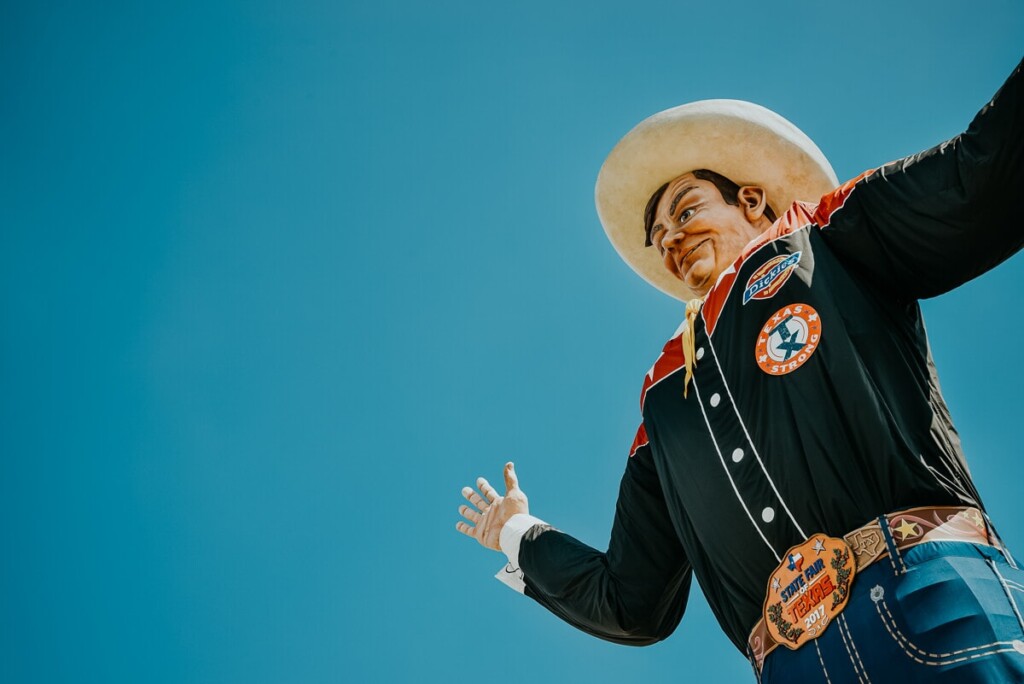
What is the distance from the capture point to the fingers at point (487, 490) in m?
6.32

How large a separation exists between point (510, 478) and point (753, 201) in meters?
2.03

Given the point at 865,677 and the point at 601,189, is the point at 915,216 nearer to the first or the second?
the point at 865,677

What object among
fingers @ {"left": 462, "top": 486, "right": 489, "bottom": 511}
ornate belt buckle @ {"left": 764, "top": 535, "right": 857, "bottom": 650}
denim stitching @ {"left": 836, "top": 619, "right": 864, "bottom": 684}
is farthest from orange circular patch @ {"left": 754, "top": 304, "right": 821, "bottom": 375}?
fingers @ {"left": 462, "top": 486, "right": 489, "bottom": 511}

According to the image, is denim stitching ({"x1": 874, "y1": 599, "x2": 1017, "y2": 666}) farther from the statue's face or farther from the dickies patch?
the statue's face

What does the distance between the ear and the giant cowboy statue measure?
186mm

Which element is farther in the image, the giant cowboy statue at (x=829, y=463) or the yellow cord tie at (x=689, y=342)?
the yellow cord tie at (x=689, y=342)

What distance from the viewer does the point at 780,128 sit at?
19.8 feet

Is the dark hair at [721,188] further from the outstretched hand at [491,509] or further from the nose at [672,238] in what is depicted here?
the outstretched hand at [491,509]

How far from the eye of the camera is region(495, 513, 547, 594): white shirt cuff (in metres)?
5.88

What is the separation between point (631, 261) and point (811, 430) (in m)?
2.77

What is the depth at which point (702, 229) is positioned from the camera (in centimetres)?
584

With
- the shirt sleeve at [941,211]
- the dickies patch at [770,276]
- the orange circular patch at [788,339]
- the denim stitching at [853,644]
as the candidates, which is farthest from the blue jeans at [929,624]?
the dickies patch at [770,276]

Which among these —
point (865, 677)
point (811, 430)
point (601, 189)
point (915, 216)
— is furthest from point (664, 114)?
point (865, 677)

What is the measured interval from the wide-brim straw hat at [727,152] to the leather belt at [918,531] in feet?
8.19
